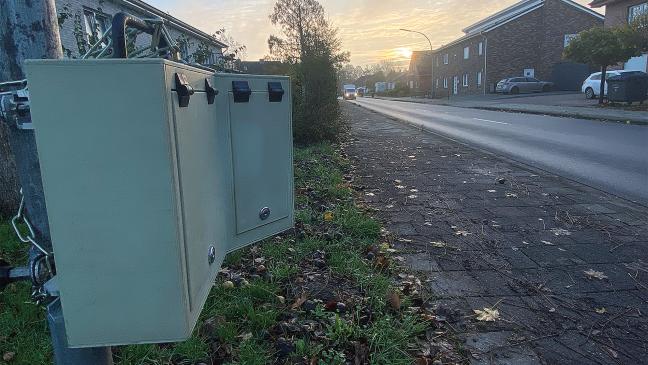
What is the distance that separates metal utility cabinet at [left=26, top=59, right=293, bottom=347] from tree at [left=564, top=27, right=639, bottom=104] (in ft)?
83.8

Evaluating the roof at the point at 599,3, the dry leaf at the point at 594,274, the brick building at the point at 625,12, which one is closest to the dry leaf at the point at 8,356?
the dry leaf at the point at 594,274

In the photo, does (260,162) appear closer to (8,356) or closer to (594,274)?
(8,356)

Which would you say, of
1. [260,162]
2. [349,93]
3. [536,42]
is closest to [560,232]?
[260,162]

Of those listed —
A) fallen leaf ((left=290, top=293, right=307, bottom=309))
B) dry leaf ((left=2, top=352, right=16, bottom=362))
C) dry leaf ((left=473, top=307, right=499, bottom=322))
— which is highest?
fallen leaf ((left=290, top=293, right=307, bottom=309))

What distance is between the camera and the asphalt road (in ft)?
23.6

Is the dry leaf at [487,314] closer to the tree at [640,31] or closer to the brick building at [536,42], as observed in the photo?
the tree at [640,31]

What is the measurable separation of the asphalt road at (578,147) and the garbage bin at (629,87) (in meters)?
5.82

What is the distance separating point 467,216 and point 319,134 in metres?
5.91

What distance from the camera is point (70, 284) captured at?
1306mm

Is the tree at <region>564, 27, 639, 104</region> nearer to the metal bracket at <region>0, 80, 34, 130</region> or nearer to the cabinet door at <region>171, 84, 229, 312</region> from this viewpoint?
the cabinet door at <region>171, 84, 229, 312</region>

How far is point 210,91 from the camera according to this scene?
1.68 metres

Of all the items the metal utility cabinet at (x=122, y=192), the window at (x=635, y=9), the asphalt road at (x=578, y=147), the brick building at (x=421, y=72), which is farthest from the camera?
the brick building at (x=421, y=72)

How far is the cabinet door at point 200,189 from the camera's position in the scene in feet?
4.54

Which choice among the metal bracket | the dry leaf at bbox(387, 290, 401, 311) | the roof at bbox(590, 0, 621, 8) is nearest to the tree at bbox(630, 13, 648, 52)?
the roof at bbox(590, 0, 621, 8)
